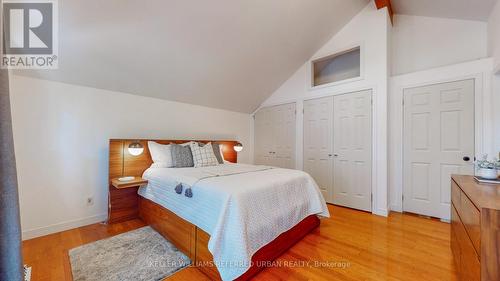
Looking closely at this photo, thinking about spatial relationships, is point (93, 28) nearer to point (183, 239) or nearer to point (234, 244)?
point (183, 239)

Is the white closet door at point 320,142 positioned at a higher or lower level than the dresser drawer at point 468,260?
higher

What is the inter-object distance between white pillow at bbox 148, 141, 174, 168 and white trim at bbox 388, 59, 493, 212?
3262mm

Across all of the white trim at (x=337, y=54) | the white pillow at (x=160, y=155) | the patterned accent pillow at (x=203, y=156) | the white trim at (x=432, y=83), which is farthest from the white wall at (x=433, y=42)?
the white pillow at (x=160, y=155)

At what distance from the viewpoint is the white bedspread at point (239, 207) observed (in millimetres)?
1432

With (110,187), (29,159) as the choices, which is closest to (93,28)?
(29,159)

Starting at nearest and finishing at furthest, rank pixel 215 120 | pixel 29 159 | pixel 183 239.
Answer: pixel 183 239 → pixel 29 159 → pixel 215 120

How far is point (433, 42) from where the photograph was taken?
2.93 metres

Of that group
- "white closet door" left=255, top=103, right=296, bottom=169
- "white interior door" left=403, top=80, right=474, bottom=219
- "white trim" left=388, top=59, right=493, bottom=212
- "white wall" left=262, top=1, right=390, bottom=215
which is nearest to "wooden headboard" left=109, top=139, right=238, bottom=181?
"white closet door" left=255, top=103, right=296, bottom=169

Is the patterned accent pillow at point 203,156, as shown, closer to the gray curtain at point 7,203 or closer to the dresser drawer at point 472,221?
the gray curtain at point 7,203

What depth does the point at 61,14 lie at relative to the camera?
1.78 meters

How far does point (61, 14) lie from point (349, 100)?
11.9 feet

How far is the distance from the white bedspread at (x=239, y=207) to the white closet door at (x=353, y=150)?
117 centimetres

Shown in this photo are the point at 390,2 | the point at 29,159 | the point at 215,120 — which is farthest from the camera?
the point at 215,120

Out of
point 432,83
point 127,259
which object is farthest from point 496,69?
point 127,259
